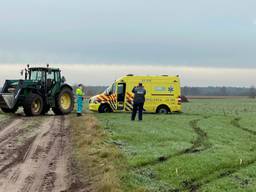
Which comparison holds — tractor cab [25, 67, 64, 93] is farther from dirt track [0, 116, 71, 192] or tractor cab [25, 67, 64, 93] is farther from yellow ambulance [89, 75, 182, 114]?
dirt track [0, 116, 71, 192]

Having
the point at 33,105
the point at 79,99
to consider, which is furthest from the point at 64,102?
the point at 33,105

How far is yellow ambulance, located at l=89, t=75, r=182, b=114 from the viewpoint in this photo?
31.4m

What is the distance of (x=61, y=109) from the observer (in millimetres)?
28656

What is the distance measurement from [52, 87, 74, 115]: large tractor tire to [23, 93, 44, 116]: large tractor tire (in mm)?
1142

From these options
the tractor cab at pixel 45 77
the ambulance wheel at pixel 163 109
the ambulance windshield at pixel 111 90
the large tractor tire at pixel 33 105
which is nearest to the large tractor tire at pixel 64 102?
the tractor cab at pixel 45 77

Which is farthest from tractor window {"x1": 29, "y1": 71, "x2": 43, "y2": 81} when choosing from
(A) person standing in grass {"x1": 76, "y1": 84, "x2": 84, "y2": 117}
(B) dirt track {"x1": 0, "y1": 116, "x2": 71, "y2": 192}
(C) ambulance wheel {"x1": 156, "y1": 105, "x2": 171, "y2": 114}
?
(C) ambulance wheel {"x1": 156, "y1": 105, "x2": 171, "y2": 114}

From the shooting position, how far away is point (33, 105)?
88.2ft

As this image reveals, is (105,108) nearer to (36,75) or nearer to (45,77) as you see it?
(45,77)

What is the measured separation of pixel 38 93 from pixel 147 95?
743cm

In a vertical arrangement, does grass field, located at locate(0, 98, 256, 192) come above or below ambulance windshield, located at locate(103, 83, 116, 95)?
below

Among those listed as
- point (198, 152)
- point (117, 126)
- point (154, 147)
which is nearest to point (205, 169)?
point (198, 152)

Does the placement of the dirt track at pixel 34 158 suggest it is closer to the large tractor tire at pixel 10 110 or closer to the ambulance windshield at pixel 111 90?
the large tractor tire at pixel 10 110

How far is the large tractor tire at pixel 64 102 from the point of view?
28422mm

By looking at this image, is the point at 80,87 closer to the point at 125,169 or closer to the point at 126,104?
the point at 126,104
